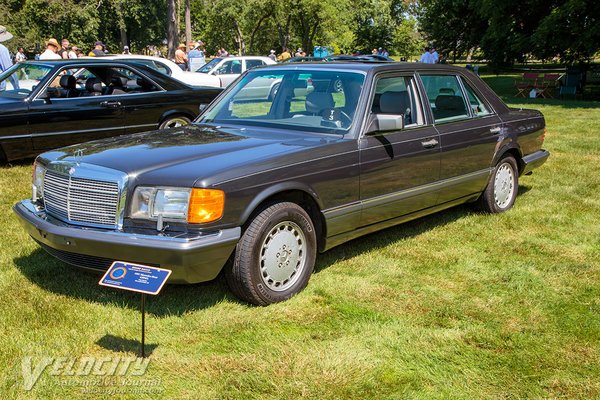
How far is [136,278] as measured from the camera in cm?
326

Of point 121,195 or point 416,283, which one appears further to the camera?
point 416,283

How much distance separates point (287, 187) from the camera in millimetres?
3996

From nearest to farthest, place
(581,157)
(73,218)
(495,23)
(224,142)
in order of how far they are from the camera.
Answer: (73,218) < (224,142) < (581,157) < (495,23)

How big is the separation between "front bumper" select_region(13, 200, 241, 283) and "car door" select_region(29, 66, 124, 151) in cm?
461

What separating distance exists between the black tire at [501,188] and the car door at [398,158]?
3.45 ft

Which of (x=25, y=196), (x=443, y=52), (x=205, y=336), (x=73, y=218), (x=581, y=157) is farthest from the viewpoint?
(x=443, y=52)

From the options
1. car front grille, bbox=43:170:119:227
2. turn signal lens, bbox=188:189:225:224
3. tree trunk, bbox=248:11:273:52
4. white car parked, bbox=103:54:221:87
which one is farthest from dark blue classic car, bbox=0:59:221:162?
tree trunk, bbox=248:11:273:52

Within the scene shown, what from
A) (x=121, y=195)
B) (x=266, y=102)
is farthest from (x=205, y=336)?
(x=266, y=102)

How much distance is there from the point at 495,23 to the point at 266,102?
1986 centimetres

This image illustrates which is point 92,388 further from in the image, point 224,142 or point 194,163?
point 224,142

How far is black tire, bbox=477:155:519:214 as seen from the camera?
611cm

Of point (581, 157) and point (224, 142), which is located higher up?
point (224, 142)

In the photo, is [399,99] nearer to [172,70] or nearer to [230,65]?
[172,70]

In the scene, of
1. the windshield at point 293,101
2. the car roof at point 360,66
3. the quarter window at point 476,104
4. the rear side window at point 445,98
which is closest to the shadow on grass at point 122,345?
the windshield at point 293,101
